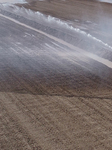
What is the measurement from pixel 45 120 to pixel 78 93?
6.11 feet

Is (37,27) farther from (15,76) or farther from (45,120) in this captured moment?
(45,120)

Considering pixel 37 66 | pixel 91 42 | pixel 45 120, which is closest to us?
pixel 45 120

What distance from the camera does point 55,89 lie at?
7746 millimetres

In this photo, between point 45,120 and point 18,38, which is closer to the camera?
point 45,120

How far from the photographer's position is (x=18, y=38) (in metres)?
13.1

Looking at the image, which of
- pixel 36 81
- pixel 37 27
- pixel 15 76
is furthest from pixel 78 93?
pixel 37 27

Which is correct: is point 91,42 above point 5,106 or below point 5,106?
above

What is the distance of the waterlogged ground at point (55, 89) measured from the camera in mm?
5488

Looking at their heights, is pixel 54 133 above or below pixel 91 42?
below

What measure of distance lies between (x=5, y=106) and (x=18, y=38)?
279 inches

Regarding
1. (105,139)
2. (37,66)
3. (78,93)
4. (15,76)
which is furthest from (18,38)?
(105,139)

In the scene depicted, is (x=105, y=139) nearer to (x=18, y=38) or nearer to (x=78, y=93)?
(x=78, y=93)

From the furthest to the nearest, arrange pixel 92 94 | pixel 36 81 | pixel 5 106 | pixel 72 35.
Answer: pixel 72 35 → pixel 36 81 → pixel 92 94 → pixel 5 106

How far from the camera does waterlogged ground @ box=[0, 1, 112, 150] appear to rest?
18.0 ft
